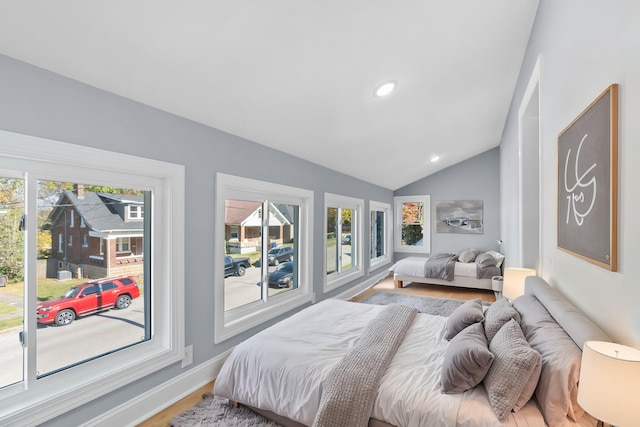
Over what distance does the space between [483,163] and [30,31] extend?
7.45m

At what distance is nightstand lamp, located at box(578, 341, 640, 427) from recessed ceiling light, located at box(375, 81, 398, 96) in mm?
2402

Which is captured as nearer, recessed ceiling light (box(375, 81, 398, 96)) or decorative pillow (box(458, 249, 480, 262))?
recessed ceiling light (box(375, 81, 398, 96))

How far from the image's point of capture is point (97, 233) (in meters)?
2.15

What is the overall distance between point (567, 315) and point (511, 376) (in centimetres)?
39

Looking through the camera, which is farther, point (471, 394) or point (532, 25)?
point (532, 25)

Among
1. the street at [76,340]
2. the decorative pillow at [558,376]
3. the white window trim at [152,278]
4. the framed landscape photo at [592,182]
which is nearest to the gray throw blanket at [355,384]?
the decorative pillow at [558,376]

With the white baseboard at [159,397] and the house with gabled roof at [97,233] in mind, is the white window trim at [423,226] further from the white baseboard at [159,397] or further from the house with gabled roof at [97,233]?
the house with gabled roof at [97,233]

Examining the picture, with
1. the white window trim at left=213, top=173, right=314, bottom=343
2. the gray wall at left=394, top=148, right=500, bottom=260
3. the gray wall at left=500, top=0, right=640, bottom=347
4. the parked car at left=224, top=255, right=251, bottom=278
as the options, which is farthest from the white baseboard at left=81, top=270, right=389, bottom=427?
the gray wall at left=394, top=148, right=500, bottom=260

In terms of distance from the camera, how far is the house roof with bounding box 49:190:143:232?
6.49 feet

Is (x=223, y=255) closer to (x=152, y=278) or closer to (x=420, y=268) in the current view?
(x=152, y=278)

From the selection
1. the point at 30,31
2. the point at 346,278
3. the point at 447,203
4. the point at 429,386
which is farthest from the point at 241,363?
the point at 447,203

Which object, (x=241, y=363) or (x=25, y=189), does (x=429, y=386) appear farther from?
(x=25, y=189)

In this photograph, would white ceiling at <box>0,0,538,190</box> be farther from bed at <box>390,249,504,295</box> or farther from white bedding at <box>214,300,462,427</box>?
bed at <box>390,249,504,295</box>

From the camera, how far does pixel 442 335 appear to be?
2389mm
